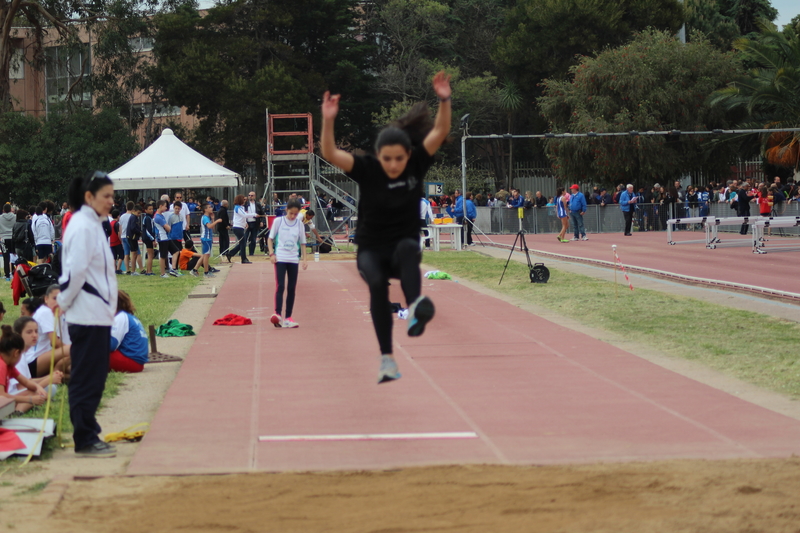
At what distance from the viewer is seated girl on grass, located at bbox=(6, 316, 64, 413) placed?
8398 millimetres

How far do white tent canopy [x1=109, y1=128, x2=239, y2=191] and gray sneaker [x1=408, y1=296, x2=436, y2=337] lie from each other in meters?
22.1

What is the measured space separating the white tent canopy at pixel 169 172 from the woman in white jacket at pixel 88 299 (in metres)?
20.2

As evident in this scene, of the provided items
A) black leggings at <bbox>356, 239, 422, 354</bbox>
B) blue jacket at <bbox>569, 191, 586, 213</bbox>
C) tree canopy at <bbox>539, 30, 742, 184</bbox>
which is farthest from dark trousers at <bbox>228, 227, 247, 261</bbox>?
tree canopy at <bbox>539, 30, 742, 184</bbox>

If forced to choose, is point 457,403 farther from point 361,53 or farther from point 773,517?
point 361,53

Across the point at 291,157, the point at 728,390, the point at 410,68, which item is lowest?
the point at 728,390

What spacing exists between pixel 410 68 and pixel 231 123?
37.5 ft

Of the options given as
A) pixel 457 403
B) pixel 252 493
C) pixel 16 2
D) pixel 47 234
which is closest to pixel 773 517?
pixel 252 493

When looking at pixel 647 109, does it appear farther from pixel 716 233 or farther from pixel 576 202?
pixel 716 233

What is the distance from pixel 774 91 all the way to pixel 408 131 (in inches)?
1459

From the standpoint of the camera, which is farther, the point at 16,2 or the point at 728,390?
the point at 16,2

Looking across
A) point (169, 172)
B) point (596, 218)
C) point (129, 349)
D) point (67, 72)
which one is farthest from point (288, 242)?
point (67, 72)

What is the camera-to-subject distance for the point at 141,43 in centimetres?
5878

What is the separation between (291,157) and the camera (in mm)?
31219

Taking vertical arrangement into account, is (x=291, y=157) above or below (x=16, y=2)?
below
